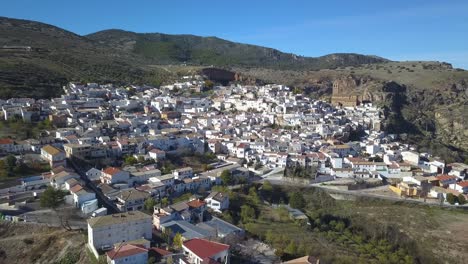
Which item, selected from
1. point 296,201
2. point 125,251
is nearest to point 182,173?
point 296,201

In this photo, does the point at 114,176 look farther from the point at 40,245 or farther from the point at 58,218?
the point at 40,245

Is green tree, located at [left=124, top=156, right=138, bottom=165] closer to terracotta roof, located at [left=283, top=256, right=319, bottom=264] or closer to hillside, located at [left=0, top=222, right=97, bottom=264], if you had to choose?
hillside, located at [left=0, top=222, right=97, bottom=264]

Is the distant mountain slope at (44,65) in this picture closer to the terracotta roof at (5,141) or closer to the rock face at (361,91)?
the terracotta roof at (5,141)

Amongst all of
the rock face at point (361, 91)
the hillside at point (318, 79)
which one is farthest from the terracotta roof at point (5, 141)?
the rock face at point (361, 91)

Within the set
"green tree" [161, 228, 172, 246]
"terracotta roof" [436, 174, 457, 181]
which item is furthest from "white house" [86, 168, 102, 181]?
"terracotta roof" [436, 174, 457, 181]

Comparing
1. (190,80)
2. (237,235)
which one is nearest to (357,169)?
(237,235)

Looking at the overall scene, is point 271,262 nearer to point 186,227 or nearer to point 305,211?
point 186,227

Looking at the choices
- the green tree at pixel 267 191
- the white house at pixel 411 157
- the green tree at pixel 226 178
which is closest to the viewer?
the green tree at pixel 267 191
